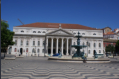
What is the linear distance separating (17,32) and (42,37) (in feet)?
35.9

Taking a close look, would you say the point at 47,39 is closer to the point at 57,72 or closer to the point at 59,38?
the point at 59,38

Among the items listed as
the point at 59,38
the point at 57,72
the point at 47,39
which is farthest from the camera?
the point at 59,38

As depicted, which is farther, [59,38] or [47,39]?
[59,38]

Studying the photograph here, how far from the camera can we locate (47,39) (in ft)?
202

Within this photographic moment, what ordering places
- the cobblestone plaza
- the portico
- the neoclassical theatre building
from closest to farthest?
the cobblestone plaza < the portico < the neoclassical theatre building

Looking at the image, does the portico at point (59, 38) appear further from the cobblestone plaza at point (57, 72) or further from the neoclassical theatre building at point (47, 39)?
the cobblestone plaza at point (57, 72)

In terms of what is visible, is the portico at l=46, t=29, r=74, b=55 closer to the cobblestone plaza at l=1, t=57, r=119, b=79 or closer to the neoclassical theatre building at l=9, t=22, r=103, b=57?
the neoclassical theatre building at l=9, t=22, r=103, b=57

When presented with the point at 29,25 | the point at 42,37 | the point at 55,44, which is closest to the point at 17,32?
the point at 29,25

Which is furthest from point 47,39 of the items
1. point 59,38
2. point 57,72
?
point 57,72

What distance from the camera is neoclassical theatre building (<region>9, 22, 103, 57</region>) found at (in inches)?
2440

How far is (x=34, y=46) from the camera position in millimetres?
63844

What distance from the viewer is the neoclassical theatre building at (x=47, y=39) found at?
203 ft

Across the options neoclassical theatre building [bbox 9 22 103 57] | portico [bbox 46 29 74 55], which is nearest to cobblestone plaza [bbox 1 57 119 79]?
neoclassical theatre building [bbox 9 22 103 57]

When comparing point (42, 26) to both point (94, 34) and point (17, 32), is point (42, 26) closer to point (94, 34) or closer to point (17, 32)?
point (17, 32)
